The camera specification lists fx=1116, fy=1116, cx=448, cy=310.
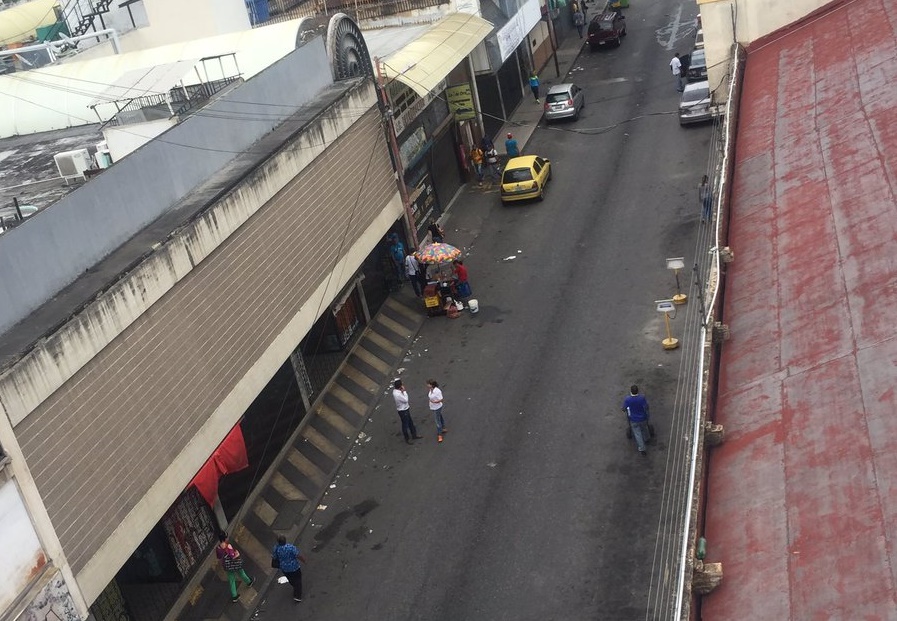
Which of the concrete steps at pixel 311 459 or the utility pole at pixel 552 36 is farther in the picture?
the utility pole at pixel 552 36

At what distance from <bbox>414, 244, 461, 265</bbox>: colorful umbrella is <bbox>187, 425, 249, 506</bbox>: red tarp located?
943 cm

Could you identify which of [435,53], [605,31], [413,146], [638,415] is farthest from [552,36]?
[638,415]

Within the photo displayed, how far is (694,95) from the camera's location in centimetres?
4166

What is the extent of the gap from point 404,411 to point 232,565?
5.36 metres

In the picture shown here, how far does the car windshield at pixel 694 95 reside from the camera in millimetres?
41312

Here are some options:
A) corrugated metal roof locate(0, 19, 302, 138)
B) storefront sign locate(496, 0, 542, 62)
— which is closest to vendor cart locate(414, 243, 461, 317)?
corrugated metal roof locate(0, 19, 302, 138)

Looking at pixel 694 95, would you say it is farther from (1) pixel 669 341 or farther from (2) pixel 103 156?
(2) pixel 103 156

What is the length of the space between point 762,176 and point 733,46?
12.6 metres

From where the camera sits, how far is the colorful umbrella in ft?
97.1

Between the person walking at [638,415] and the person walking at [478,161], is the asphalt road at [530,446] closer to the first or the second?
the person walking at [638,415]

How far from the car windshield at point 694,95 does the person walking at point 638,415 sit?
2218 centimetres

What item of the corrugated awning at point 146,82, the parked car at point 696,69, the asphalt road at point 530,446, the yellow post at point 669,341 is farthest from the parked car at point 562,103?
the yellow post at point 669,341

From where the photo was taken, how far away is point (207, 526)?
2153 cm

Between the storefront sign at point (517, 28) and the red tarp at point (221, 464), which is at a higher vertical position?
the storefront sign at point (517, 28)
